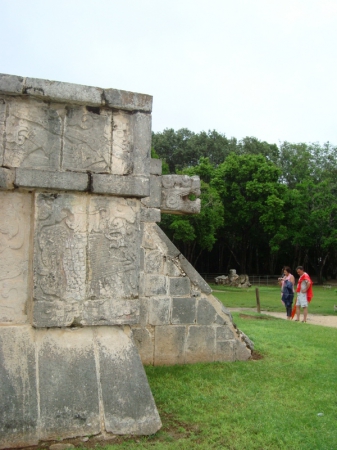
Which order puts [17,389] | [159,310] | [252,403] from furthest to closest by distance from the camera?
1. [159,310]
2. [252,403]
3. [17,389]

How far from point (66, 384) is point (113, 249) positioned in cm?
110

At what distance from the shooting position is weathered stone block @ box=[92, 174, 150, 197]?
13.1 feet

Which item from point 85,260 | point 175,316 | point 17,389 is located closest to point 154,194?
point 175,316

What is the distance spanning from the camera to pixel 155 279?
6.61m

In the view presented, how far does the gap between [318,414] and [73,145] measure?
3.19 meters

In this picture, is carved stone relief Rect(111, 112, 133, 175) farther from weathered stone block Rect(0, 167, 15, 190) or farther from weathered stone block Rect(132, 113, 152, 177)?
weathered stone block Rect(0, 167, 15, 190)

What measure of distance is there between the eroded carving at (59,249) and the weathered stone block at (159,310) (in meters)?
2.70

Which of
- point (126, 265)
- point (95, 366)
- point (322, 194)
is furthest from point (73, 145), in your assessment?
point (322, 194)

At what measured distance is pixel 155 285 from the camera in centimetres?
660

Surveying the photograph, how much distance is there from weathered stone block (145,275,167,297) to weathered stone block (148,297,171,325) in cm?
8

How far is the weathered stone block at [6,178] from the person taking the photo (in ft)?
12.4

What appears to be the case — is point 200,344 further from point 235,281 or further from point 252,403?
point 235,281

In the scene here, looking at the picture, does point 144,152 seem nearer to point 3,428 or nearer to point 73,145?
point 73,145

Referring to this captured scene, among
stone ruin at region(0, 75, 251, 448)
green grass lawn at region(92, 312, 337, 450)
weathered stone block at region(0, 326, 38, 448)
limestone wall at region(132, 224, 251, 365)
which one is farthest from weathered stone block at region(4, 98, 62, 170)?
limestone wall at region(132, 224, 251, 365)
